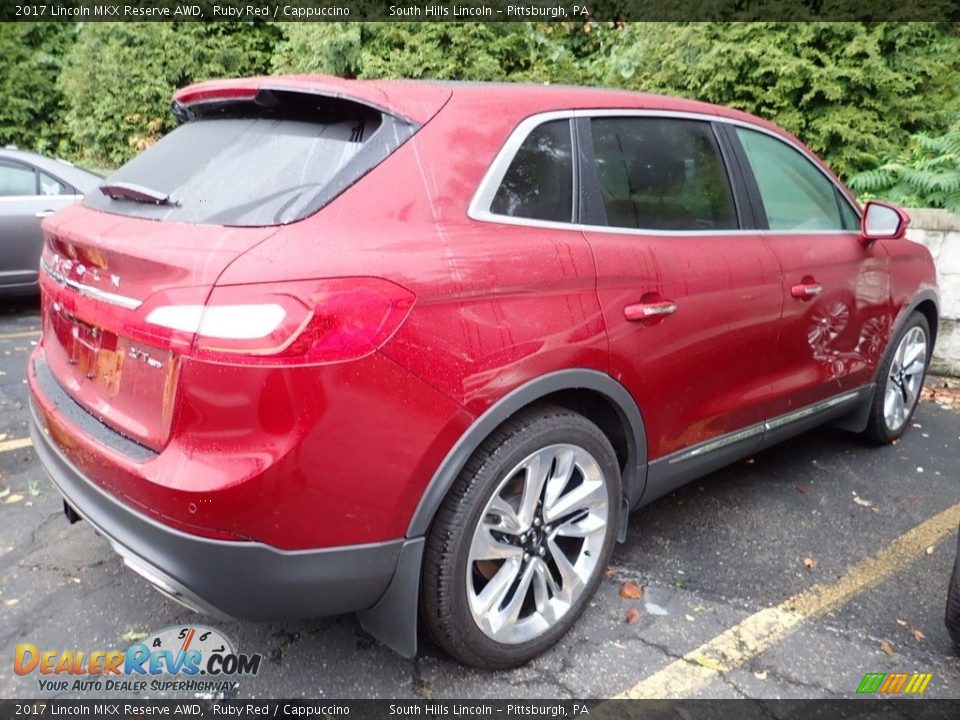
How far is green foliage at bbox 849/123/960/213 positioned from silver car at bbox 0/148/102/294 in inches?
262

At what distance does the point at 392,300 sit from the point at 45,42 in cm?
1348

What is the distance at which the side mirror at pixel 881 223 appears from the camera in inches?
142

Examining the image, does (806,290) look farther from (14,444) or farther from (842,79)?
(842,79)

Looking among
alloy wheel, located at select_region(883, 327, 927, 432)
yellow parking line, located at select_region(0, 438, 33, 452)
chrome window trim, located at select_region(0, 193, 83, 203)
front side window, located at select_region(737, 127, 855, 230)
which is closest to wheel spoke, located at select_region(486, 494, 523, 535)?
front side window, located at select_region(737, 127, 855, 230)

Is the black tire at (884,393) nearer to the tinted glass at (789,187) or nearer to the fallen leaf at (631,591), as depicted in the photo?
the tinted glass at (789,187)

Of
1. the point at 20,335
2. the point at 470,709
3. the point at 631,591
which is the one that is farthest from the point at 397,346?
the point at 20,335

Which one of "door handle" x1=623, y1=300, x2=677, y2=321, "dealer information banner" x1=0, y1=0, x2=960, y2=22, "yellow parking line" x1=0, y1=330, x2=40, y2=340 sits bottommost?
"yellow parking line" x1=0, y1=330, x2=40, y2=340

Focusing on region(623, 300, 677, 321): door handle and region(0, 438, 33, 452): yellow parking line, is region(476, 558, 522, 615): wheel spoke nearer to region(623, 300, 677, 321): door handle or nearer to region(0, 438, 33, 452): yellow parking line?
region(623, 300, 677, 321): door handle

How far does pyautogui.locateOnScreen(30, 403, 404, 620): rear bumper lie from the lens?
1853 mm

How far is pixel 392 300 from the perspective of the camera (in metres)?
1.89

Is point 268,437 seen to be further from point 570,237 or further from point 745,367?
point 745,367

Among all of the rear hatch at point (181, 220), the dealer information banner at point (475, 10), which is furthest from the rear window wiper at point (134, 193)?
the dealer information banner at point (475, 10)

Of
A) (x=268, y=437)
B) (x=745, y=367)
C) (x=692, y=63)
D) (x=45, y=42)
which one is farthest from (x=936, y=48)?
(x=45, y=42)

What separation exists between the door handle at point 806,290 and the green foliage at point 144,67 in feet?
30.5
